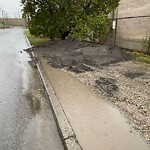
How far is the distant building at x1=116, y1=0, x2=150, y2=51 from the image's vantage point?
51.4 feet

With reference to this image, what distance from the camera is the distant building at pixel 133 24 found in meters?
15.7

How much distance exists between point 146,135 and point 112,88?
2954 millimetres

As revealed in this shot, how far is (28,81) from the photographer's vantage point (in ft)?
30.9

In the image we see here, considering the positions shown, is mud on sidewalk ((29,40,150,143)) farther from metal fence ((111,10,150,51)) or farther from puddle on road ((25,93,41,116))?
metal fence ((111,10,150,51))

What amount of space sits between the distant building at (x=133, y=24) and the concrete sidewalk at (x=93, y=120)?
898 cm

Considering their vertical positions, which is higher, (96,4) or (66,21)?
(96,4)

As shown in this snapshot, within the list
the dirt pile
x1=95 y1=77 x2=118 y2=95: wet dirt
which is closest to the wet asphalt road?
x1=95 y1=77 x2=118 y2=95: wet dirt

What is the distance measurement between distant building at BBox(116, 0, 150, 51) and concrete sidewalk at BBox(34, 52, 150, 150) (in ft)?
29.5

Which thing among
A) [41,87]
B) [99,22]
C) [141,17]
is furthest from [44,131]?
→ [99,22]

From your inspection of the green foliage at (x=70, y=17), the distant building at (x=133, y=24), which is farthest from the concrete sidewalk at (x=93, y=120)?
the green foliage at (x=70, y=17)

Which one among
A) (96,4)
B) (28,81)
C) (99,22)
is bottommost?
(28,81)

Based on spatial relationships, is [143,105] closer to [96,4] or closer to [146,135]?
[146,135]

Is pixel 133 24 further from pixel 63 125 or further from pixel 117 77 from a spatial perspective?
pixel 63 125

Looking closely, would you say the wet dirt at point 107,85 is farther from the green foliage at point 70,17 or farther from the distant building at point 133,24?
the green foliage at point 70,17
